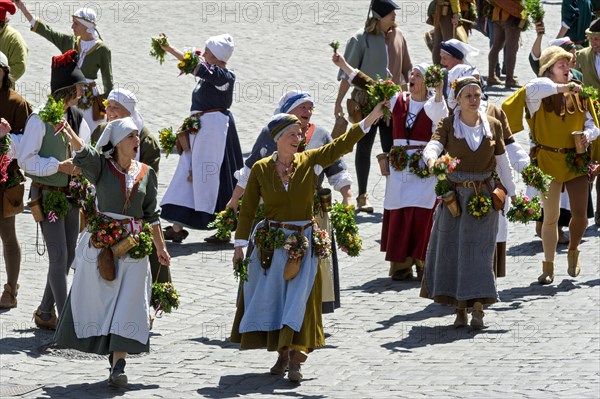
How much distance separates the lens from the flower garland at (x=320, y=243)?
36.3 feet

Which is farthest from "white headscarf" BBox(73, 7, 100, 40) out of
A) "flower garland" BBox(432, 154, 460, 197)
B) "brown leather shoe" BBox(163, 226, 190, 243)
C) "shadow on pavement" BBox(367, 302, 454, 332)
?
"flower garland" BBox(432, 154, 460, 197)

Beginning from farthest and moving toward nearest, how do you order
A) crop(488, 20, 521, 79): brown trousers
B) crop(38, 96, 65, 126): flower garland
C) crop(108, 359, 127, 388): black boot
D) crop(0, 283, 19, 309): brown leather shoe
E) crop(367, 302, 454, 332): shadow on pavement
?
1. crop(488, 20, 521, 79): brown trousers
2. crop(0, 283, 19, 309): brown leather shoe
3. crop(367, 302, 454, 332): shadow on pavement
4. crop(38, 96, 65, 126): flower garland
5. crop(108, 359, 127, 388): black boot

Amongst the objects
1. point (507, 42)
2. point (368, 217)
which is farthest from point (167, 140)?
point (507, 42)

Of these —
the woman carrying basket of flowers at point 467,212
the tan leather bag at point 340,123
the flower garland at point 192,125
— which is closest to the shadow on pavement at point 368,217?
the tan leather bag at point 340,123

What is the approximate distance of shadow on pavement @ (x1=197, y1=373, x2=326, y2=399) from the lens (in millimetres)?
10586

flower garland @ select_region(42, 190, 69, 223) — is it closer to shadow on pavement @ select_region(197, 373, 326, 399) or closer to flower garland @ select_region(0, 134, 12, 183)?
flower garland @ select_region(0, 134, 12, 183)

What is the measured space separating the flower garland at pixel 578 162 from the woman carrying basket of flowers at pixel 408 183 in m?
1.24

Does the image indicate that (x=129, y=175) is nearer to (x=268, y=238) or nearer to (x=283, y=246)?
(x=268, y=238)

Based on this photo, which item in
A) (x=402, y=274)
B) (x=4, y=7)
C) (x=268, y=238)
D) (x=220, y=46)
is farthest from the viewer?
(x=220, y=46)

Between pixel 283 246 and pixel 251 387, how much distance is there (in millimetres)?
1009

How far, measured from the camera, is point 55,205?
11.9m

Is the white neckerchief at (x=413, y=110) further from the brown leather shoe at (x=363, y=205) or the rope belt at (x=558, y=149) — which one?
the brown leather shoe at (x=363, y=205)

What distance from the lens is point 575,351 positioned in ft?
38.8

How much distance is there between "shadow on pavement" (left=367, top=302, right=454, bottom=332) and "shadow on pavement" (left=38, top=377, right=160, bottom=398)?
8.29 feet
